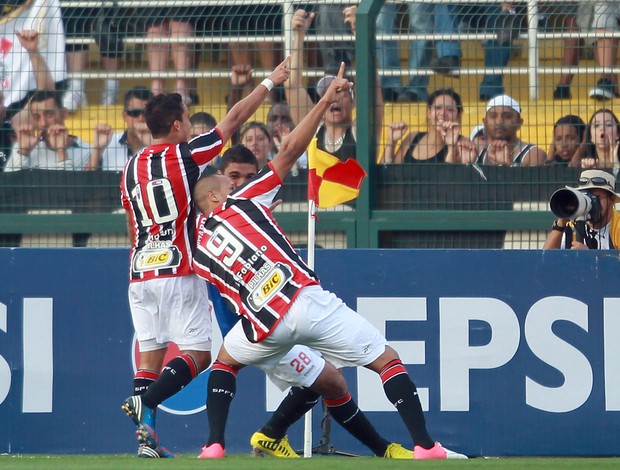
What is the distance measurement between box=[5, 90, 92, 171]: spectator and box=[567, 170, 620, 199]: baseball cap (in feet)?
11.3

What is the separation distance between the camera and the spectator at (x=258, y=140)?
8094 millimetres

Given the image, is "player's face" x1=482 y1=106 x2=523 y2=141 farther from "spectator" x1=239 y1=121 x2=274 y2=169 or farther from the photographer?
"spectator" x1=239 y1=121 x2=274 y2=169

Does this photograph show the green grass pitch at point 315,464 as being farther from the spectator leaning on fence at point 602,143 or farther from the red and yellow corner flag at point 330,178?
the spectator leaning on fence at point 602,143

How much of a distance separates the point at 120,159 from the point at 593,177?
10.7 feet

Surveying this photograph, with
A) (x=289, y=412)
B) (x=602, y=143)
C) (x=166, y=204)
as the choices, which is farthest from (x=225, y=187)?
(x=602, y=143)

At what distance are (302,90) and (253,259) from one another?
238 cm

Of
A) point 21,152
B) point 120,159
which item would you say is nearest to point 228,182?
point 120,159

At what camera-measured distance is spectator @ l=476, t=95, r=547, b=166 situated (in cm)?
777

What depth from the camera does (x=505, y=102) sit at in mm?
7766

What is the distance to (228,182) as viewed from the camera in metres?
6.46

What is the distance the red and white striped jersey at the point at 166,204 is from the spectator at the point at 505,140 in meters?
2.09

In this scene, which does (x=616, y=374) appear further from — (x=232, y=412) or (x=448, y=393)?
(x=232, y=412)

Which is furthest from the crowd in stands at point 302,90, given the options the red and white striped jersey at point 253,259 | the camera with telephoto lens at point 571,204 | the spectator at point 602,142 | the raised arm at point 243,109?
the red and white striped jersey at point 253,259

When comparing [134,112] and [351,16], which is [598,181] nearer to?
[351,16]
